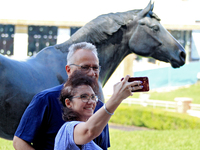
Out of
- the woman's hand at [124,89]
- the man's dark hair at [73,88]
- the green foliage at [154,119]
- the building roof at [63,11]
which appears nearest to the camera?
the woman's hand at [124,89]

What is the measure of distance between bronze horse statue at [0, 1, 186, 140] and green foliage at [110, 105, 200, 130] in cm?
658

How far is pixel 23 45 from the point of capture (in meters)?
21.1

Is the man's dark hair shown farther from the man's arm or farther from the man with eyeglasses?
the man's arm

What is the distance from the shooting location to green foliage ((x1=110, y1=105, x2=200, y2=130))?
9.95 meters

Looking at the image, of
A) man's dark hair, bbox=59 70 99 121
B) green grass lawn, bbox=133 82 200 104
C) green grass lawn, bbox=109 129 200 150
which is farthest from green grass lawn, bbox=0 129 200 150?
green grass lawn, bbox=133 82 200 104

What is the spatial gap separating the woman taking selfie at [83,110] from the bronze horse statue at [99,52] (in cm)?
120

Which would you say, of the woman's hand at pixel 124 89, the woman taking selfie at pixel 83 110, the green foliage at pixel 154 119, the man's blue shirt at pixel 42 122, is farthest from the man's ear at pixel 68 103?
the green foliage at pixel 154 119

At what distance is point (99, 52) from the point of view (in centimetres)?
344

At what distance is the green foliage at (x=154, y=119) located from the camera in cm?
995

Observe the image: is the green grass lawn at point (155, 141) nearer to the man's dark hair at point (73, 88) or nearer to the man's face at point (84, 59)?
the man's face at point (84, 59)

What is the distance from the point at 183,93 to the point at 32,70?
23.4 m

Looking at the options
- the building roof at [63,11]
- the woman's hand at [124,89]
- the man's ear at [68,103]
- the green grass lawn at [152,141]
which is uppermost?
the building roof at [63,11]

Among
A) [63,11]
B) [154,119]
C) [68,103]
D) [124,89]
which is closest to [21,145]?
[68,103]

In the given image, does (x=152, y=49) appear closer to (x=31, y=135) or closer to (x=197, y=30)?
(x=31, y=135)
